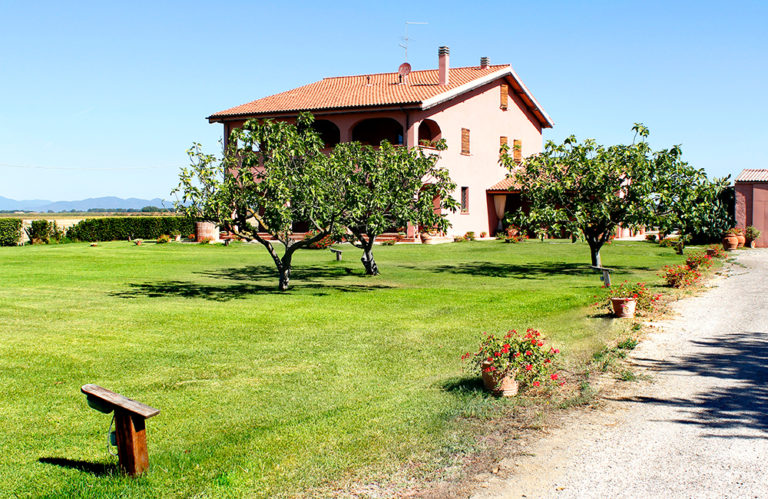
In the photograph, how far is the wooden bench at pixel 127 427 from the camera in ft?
18.6

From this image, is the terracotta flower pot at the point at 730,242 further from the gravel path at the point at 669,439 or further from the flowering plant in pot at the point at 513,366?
the flowering plant in pot at the point at 513,366

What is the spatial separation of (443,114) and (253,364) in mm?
29840

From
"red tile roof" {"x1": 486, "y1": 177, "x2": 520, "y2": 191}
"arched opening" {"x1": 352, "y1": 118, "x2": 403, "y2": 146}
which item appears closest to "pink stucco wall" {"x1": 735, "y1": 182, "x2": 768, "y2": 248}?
"red tile roof" {"x1": 486, "y1": 177, "x2": 520, "y2": 191}

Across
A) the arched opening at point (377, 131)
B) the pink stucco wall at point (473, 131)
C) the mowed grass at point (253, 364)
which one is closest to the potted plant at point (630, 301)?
the mowed grass at point (253, 364)

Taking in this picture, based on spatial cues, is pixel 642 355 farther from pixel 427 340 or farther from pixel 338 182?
pixel 338 182

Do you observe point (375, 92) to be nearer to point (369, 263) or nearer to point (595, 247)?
point (369, 263)

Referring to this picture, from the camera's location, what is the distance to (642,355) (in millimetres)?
9641

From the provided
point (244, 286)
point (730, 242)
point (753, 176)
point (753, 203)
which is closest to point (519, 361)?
point (244, 286)

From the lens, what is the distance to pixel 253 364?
33.7ft

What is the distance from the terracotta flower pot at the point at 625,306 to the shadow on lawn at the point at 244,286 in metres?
7.60

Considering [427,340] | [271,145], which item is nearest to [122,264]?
[271,145]

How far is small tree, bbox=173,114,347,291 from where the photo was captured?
17141 mm

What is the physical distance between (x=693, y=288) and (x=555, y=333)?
21.6 feet

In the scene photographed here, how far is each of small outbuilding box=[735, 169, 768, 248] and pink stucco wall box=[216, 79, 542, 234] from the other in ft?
46.2
